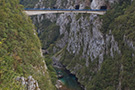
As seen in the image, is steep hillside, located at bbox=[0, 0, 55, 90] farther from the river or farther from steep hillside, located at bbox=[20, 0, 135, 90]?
the river

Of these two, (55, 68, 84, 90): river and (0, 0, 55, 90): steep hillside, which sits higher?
(0, 0, 55, 90): steep hillside

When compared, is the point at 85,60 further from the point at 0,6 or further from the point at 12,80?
the point at 12,80

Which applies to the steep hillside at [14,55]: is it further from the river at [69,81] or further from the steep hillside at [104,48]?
the river at [69,81]

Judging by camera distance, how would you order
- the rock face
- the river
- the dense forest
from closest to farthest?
the rock face → the dense forest → the river

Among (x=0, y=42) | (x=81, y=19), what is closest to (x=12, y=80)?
(x=0, y=42)

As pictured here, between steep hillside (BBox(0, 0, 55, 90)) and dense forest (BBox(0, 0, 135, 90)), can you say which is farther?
dense forest (BBox(0, 0, 135, 90))

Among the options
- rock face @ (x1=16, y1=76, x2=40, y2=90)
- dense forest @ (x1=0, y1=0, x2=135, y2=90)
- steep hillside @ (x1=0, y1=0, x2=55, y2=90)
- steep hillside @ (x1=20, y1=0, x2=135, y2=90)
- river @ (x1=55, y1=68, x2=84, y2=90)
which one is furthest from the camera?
river @ (x1=55, y1=68, x2=84, y2=90)

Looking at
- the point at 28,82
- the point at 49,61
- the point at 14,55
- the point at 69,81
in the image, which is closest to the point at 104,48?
the point at 69,81

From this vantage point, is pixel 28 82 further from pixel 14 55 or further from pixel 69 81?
pixel 69 81

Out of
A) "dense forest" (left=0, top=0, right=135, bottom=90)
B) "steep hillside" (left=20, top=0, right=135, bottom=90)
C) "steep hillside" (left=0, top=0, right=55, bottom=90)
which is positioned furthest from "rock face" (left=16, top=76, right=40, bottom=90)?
"steep hillside" (left=20, top=0, right=135, bottom=90)

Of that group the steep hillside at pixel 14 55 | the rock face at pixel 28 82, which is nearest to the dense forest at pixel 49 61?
the steep hillside at pixel 14 55
